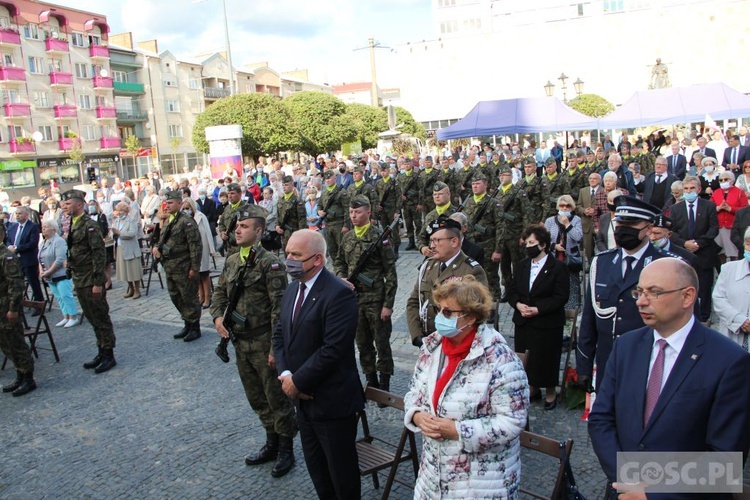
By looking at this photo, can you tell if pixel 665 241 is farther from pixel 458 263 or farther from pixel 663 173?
pixel 663 173

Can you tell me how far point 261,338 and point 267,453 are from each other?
3.43ft

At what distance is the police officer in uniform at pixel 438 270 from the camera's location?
484 cm

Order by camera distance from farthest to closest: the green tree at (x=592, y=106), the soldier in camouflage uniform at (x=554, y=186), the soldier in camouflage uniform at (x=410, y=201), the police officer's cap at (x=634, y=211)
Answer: the green tree at (x=592, y=106) < the soldier in camouflage uniform at (x=410, y=201) < the soldier in camouflage uniform at (x=554, y=186) < the police officer's cap at (x=634, y=211)

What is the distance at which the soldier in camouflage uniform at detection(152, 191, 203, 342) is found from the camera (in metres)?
8.47

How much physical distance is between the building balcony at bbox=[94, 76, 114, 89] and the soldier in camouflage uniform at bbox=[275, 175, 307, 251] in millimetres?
49909

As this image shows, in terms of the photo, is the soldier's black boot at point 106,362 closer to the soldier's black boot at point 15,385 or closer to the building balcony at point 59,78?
the soldier's black boot at point 15,385

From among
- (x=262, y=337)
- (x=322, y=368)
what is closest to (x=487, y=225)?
(x=262, y=337)

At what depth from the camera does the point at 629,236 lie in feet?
13.7

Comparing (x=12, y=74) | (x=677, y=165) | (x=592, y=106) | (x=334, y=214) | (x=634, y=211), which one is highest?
(x=12, y=74)

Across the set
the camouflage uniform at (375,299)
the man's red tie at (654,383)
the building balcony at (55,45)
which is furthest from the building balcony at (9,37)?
the man's red tie at (654,383)

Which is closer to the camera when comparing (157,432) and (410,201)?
(157,432)

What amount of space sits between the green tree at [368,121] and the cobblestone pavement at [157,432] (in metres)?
42.9

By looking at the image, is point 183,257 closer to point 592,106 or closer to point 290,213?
point 290,213

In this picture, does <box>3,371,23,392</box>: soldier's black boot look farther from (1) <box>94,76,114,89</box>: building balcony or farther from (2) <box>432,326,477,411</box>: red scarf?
(1) <box>94,76,114,89</box>: building balcony
